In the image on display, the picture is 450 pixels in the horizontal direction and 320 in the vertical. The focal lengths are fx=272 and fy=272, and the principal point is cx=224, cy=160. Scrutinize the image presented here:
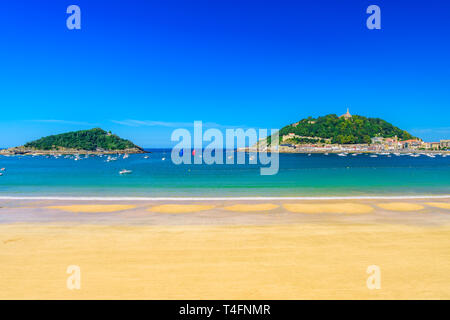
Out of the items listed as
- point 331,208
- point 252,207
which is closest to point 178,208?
point 252,207

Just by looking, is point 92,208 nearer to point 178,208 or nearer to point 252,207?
point 178,208

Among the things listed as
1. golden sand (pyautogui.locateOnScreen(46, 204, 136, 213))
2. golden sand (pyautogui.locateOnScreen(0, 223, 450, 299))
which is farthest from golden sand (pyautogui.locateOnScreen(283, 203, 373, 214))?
golden sand (pyautogui.locateOnScreen(46, 204, 136, 213))

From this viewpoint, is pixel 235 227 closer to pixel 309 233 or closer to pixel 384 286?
pixel 309 233

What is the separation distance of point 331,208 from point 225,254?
28.6 feet

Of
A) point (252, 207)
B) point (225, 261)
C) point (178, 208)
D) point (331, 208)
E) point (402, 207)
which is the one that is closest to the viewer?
point (225, 261)

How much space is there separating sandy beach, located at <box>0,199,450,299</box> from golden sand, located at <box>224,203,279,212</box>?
3.39 feet

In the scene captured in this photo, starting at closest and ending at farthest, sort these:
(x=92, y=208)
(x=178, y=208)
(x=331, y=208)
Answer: (x=331, y=208), (x=92, y=208), (x=178, y=208)

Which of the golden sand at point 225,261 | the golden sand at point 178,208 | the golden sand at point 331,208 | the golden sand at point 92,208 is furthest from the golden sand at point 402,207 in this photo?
the golden sand at point 92,208

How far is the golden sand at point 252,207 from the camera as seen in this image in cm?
1430

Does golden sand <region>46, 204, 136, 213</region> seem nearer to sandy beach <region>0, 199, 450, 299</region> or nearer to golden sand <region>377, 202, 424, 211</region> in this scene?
sandy beach <region>0, 199, 450, 299</region>

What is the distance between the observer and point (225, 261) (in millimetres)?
7219

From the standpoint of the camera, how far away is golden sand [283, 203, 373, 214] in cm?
1367

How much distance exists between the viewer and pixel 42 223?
443 inches
